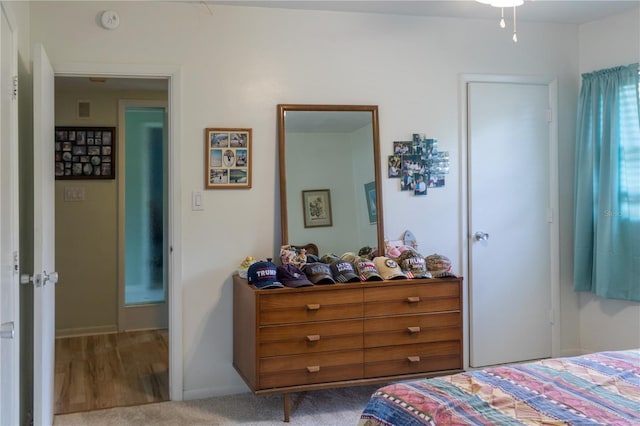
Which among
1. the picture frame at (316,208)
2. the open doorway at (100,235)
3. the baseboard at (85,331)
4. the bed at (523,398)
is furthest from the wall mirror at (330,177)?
the baseboard at (85,331)

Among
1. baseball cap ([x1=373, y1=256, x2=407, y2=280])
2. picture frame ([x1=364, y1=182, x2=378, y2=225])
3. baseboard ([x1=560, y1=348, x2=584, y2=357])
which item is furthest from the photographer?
baseboard ([x1=560, y1=348, x2=584, y2=357])

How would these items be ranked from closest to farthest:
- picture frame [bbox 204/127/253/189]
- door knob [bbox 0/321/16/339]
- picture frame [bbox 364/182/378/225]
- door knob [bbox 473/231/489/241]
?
door knob [bbox 0/321/16/339]
picture frame [bbox 204/127/253/189]
picture frame [bbox 364/182/378/225]
door knob [bbox 473/231/489/241]

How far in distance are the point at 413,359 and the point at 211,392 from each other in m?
1.25

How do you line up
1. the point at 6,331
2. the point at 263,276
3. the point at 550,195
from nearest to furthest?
the point at 6,331 → the point at 263,276 → the point at 550,195

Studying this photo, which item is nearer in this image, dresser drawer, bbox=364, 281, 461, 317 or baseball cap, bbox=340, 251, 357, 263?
dresser drawer, bbox=364, 281, 461, 317

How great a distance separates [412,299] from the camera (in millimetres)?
3469

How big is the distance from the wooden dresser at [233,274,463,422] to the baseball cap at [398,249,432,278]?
59 millimetres

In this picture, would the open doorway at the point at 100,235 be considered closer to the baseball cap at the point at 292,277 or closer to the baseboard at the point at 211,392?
the baseboard at the point at 211,392

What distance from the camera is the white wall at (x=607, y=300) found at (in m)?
3.99

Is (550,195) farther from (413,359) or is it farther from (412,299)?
(413,359)

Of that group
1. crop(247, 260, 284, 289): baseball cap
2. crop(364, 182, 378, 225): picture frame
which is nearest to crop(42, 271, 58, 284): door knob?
crop(247, 260, 284, 289): baseball cap

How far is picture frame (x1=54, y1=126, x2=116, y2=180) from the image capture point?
5293 mm

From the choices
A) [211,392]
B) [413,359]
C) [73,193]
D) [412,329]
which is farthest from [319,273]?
[73,193]

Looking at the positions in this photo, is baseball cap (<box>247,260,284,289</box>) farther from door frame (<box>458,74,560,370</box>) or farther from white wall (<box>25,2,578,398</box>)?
door frame (<box>458,74,560,370</box>)
